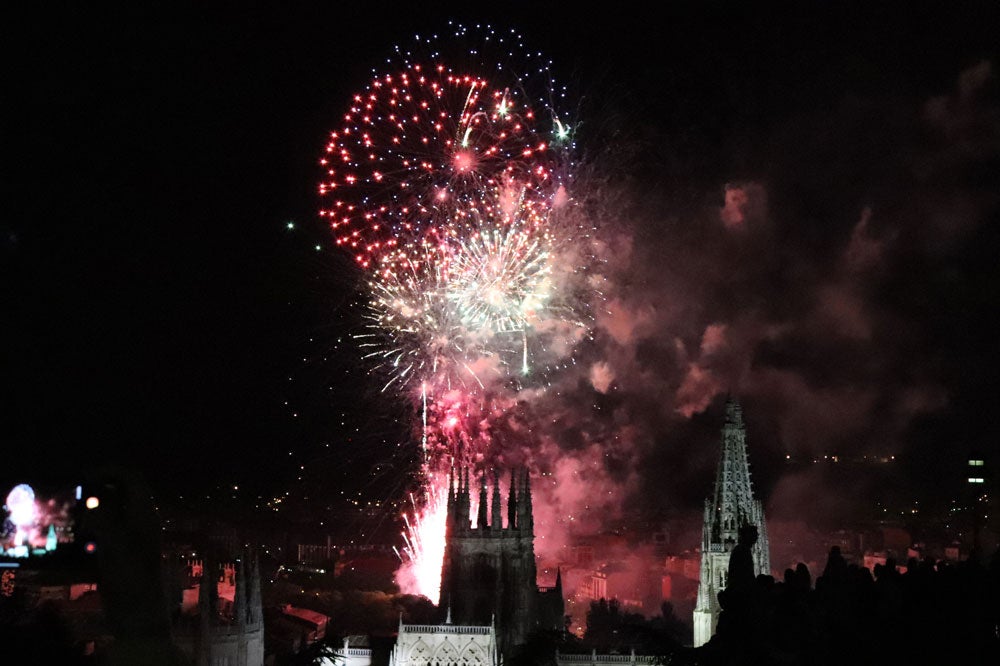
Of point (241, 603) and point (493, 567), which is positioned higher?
point (241, 603)

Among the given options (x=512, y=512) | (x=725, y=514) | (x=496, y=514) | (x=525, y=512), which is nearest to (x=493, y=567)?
(x=496, y=514)

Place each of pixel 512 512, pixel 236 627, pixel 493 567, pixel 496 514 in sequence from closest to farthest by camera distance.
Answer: pixel 236 627
pixel 493 567
pixel 496 514
pixel 512 512

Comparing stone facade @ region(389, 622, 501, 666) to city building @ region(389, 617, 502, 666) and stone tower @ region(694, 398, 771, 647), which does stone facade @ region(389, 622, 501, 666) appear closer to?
Answer: city building @ region(389, 617, 502, 666)

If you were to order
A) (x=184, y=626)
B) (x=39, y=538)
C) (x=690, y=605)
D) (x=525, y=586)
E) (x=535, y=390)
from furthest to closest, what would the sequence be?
(x=690, y=605), (x=535, y=390), (x=525, y=586), (x=184, y=626), (x=39, y=538)

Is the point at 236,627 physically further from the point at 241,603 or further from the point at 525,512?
the point at 525,512

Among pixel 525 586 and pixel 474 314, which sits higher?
pixel 474 314

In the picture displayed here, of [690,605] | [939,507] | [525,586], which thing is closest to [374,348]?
[525,586]

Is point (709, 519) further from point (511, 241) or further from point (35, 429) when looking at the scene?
point (35, 429)
